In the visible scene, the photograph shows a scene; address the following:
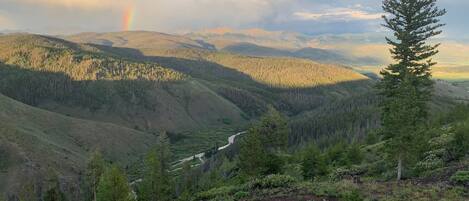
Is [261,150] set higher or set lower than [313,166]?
higher

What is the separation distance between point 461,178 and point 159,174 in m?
43.1

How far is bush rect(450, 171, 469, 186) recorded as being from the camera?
30.0 m

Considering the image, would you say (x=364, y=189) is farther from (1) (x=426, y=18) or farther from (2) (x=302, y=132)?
(2) (x=302, y=132)

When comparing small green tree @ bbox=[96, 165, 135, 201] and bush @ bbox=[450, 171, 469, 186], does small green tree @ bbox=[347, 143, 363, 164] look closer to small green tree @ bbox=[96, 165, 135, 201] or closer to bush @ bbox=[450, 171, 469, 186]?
bush @ bbox=[450, 171, 469, 186]

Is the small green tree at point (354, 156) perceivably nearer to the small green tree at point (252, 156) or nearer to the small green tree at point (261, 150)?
the small green tree at point (261, 150)

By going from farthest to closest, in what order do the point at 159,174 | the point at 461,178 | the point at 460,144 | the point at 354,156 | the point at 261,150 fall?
1. the point at 159,174
2. the point at 354,156
3. the point at 261,150
4. the point at 460,144
5. the point at 461,178

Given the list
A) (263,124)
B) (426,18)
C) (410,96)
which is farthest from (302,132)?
(410,96)

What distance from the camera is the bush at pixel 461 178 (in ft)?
98.3

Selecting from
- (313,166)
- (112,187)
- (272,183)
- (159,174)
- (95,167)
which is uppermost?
(272,183)

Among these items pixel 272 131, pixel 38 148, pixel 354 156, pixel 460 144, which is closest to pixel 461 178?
pixel 460 144

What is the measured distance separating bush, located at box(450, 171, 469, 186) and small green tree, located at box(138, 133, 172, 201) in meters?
40.6

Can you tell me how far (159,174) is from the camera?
6372 cm

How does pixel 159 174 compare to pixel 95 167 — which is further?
pixel 95 167

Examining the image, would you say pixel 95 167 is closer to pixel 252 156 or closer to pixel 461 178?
pixel 252 156
